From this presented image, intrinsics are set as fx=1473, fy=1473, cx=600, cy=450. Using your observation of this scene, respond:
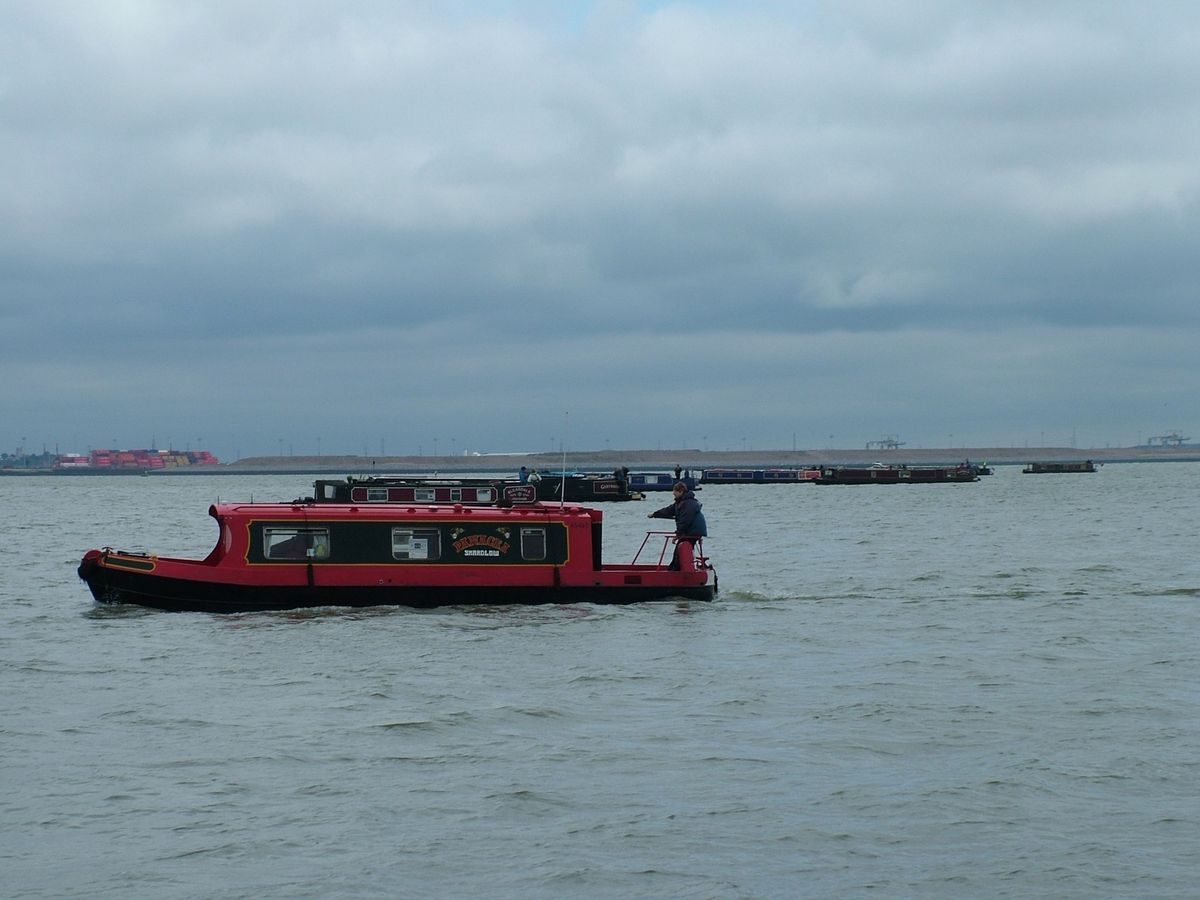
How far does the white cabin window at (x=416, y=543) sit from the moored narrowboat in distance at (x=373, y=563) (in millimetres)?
19

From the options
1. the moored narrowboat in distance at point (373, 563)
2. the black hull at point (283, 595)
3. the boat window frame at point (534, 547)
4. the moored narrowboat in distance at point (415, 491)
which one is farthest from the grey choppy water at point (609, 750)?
the moored narrowboat in distance at point (415, 491)

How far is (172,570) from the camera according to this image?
90.5ft

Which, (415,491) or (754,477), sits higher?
(415,491)

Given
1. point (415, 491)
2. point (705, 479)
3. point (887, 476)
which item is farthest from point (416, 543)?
point (705, 479)

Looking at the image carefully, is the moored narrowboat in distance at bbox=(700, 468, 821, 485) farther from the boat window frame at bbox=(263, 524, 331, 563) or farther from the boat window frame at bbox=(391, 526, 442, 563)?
the boat window frame at bbox=(263, 524, 331, 563)

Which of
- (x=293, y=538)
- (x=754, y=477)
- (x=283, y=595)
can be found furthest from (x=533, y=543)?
(x=754, y=477)

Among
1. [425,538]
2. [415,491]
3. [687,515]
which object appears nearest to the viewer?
[425,538]

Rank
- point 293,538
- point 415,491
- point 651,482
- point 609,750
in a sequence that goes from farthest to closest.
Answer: point 651,482, point 415,491, point 293,538, point 609,750

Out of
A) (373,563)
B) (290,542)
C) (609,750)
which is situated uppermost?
(290,542)

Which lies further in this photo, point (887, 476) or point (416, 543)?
point (887, 476)

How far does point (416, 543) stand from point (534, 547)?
222 cm

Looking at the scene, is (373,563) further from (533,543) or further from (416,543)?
(533,543)

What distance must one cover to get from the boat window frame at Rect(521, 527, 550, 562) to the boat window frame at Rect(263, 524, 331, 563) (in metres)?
3.67

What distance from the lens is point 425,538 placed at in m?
27.7
